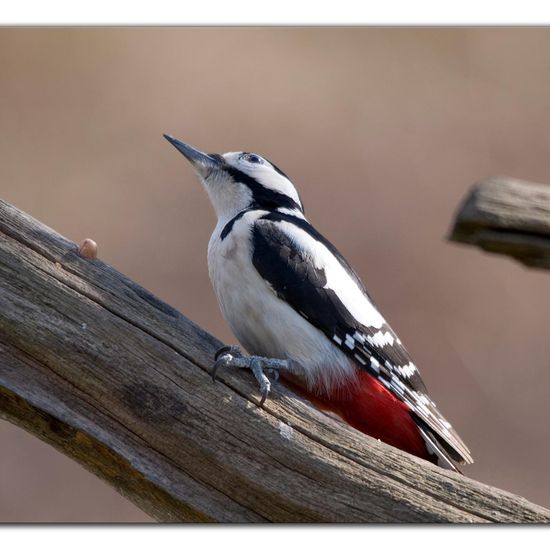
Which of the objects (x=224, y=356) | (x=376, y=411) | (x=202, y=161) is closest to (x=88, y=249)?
(x=224, y=356)

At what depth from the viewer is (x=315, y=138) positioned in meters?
3.04

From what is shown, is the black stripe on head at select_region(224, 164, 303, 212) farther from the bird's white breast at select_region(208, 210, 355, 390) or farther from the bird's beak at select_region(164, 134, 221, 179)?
the bird's white breast at select_region(208, 210, 355, 390)

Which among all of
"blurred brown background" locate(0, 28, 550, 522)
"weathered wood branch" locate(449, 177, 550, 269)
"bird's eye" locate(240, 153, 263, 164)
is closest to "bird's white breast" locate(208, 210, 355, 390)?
"bird's eye" locate(240, 153, 263, 164)

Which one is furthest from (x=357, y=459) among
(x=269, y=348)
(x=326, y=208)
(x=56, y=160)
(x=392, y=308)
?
(x=56, y=160)

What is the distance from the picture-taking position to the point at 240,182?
9.11 feet

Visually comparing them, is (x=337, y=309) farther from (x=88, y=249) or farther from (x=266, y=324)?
(x=88, y=249)

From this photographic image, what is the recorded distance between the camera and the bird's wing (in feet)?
7.93

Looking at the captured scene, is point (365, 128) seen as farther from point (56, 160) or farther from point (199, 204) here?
point (56, 160)

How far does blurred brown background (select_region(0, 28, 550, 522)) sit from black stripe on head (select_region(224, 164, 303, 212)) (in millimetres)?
334

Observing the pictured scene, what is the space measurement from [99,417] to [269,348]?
1.73 ft

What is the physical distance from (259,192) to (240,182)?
7 centimetres

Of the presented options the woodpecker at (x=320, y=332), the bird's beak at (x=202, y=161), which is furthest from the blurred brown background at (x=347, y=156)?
the woodpecker at (x=320, y=332)

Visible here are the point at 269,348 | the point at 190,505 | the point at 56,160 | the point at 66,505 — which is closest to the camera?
the point at 190,505
